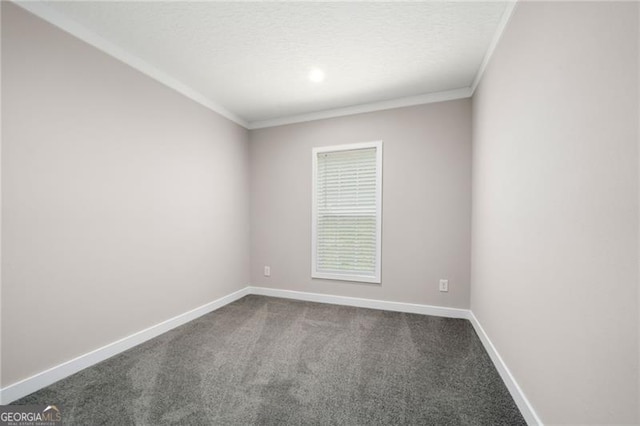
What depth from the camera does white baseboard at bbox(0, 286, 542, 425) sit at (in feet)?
4.95

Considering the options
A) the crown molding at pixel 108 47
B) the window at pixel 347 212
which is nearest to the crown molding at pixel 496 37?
the window at pixel 347 212

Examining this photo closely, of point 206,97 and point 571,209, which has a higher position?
point 206,97

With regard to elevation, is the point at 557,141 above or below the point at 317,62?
below

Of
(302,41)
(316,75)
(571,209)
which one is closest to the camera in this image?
(571,209)

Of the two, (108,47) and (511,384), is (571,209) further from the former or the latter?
(108,47)

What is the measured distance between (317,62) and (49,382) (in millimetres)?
3043

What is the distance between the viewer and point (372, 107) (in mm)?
3127

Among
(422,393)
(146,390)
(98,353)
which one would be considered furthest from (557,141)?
(98,353)

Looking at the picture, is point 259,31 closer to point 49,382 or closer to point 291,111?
point 291,111

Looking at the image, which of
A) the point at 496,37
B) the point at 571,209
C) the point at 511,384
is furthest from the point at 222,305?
the point at 496,37

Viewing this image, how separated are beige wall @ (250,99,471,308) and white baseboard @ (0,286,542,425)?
0.29 feet

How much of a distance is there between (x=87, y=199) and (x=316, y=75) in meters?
2.16

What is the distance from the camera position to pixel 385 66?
234 centimetres

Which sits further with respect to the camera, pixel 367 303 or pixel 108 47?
pixel 367 303
